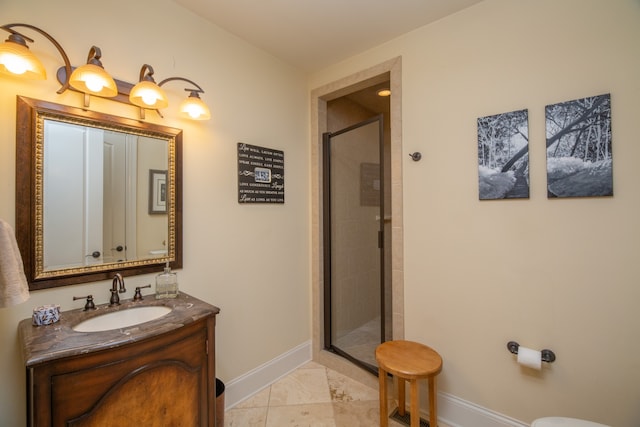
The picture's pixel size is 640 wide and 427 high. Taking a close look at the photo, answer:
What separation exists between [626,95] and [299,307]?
238 centimetres

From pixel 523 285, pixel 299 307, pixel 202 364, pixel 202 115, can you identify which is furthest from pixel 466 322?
pixel 202 115

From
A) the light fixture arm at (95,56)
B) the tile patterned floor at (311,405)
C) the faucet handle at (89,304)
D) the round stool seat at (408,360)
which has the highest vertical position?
the light fixture arm at (95,56)

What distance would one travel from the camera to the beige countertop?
0.88 metres

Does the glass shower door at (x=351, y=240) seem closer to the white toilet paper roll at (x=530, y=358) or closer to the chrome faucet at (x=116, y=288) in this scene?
the white toilet paper roll at (x=530, y=358)

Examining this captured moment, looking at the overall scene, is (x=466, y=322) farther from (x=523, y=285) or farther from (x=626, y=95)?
(x=626, y=95)

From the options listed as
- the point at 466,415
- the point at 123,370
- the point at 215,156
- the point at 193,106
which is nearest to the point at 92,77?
the point at 193,106

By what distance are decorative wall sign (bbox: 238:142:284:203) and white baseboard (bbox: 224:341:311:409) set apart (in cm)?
127

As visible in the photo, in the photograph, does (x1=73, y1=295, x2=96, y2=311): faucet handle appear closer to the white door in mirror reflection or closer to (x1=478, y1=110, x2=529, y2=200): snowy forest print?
the white door in mirror reflection

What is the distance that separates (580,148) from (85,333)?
2.27 m

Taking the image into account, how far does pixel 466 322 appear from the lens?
166 centimetres

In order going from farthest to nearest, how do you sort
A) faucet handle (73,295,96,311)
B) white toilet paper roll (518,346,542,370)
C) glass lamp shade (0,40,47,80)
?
white toilet paper roll (518,346,542,370) < faucet handle (73,295,96,311) < glass lamp shade (0,40,47,80)

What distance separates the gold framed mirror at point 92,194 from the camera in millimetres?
1173

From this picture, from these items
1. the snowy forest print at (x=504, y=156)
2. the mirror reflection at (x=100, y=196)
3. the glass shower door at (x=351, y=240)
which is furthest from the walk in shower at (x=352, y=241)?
the mirror reflection at (x=100, y=196)

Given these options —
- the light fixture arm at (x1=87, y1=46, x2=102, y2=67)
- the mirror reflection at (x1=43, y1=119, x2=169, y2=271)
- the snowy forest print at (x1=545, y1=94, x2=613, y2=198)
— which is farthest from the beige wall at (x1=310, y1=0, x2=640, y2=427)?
the light fixture arm at (x1=87, y1=46, x2=102, y2=67)
